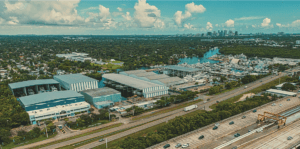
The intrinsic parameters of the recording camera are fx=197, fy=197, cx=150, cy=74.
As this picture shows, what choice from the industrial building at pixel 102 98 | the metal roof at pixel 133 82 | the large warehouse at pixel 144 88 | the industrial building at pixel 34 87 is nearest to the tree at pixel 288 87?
the large warehouse at pixel 144 88

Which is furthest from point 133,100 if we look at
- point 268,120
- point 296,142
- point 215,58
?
point 215,58

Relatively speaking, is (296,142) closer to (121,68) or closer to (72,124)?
(72,124)

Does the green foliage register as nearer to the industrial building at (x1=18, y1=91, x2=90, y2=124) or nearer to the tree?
the industrial building at (x1=18, y1=91, x2=90, y2=124)

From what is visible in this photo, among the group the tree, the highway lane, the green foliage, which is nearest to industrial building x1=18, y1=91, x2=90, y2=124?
the highway lane

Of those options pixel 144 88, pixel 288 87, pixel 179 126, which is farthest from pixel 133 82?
pixel 288 87

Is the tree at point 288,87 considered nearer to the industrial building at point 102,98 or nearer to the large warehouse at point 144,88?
the large warehouse at point 144,88
